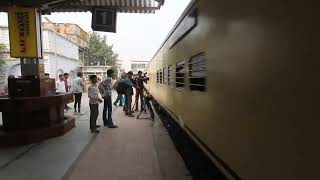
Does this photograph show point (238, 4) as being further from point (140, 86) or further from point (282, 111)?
point (140, 86)

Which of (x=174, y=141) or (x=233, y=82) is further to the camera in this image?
(x=174, y=141)

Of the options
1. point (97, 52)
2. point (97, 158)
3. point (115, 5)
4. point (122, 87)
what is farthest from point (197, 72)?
point (97, 52)

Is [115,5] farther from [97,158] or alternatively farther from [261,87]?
[261,87]

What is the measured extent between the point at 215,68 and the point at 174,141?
17.3 feet

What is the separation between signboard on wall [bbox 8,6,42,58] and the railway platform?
7.96 feet

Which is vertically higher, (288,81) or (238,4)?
(238,4)

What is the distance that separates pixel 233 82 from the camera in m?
2.78

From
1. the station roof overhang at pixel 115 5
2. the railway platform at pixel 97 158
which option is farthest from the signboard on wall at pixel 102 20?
the railway platform at pixel 97 158

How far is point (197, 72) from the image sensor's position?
4469mm

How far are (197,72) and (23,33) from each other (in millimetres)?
6575

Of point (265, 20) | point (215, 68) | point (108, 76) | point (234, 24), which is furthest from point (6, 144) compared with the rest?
point (265, 20)

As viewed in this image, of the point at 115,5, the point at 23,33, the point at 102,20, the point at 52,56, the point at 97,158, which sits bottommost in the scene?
the point at 97,158

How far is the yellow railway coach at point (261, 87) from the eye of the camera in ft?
5.35

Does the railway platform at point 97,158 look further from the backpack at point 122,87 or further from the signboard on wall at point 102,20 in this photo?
the backpack at point 122,87
